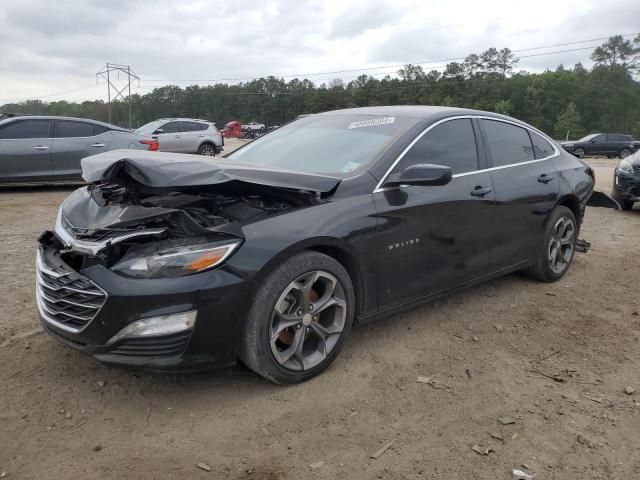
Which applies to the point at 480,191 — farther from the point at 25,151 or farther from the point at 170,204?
the point at 25,151

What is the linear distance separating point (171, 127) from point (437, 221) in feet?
50.8

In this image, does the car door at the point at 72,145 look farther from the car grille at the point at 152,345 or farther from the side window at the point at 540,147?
the car grille at the point at 152,345

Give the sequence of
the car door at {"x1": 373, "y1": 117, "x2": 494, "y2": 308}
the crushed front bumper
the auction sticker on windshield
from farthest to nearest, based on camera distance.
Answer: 1. the auction sticker on windshield
2. the car door at {"x1": 373, "y1": 117, "x2": 494, "y2": 308}
3. the crushed front bumper

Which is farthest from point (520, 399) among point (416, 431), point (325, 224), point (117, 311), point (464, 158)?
point (117, 311)

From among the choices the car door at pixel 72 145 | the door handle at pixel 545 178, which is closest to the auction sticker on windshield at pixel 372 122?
the door handle at pixel 545 178

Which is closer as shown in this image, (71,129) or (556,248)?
(556,248)

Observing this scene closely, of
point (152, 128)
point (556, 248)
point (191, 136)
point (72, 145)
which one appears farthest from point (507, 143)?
point (152, 128)

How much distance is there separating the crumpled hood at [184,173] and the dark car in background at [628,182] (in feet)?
25.5

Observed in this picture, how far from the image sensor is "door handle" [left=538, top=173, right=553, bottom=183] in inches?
179

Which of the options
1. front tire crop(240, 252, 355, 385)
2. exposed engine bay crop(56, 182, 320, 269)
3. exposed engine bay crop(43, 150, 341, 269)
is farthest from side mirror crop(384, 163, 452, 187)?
front tire crop(240, 252, 355, 385)

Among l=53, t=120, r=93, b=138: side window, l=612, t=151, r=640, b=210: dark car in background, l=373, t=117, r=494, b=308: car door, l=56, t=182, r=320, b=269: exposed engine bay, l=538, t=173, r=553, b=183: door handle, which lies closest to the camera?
l=56, t=182, r=320, b=269: exposed engine bay

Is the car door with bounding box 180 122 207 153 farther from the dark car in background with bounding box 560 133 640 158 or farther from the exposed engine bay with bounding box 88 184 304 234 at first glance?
the dark car in background with bounding box 560 133 640 158

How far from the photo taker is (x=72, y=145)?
381 inches

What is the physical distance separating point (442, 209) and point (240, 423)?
6.36 feet
